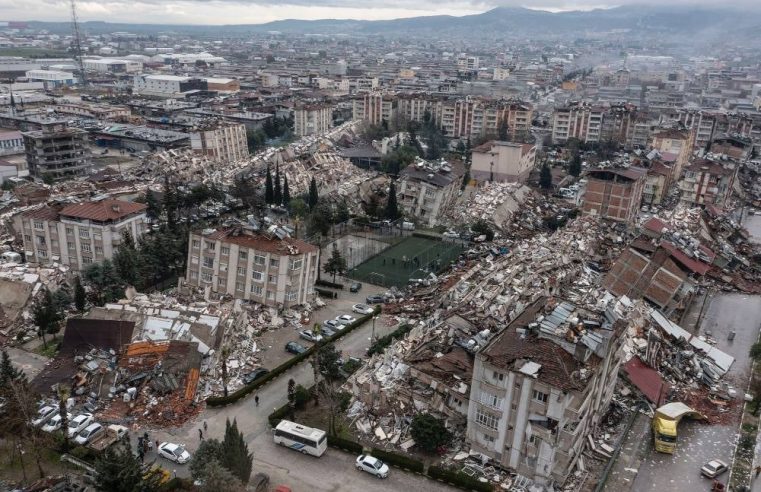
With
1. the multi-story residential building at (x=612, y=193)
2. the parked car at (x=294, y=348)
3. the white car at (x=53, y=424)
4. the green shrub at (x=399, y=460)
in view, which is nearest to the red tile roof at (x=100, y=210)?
the parked car at (x=294, y=348)

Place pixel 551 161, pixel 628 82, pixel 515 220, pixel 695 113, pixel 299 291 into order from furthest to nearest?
pixel 628 82
pixel 695 113
pixel 551 161
pixel 515 220
pixel 299 291

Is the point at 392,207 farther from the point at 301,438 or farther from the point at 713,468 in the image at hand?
the point at 713,468

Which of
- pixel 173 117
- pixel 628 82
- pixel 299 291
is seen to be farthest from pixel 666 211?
pixel 628 82

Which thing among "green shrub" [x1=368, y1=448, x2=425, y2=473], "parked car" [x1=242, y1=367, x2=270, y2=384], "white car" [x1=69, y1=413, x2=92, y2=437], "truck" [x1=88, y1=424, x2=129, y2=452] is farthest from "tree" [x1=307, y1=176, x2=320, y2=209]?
"green shrub" [x1=368, y1=448, x2=425, y2=473]

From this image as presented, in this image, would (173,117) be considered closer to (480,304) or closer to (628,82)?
(480,304)

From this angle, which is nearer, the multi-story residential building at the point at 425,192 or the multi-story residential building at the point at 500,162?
the multi-story residential building at the point at 425,192

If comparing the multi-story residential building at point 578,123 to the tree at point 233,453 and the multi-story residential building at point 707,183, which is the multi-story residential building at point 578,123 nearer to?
the multi-story residential building at point 707,183
